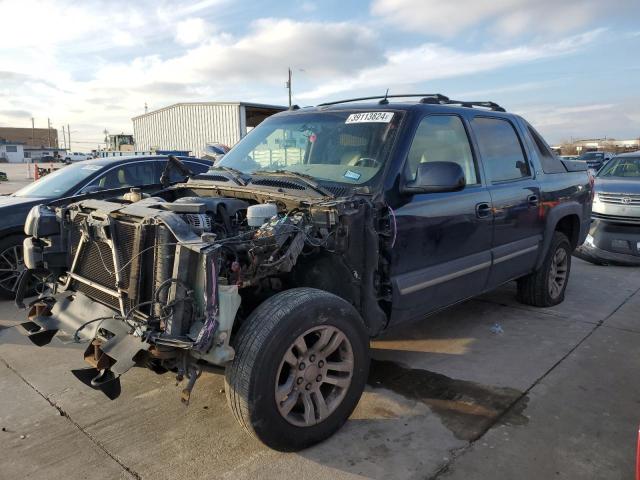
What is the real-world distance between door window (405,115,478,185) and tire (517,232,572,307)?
68.1 inches

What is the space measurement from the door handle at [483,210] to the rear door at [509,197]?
0.11 meters

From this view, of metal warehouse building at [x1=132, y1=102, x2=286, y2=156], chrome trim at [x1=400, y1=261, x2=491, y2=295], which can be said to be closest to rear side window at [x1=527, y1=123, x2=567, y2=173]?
chrome trim at [x1=400, y1=261, x2=491, y2=295]

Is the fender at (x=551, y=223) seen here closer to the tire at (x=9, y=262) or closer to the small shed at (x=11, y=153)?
the tire at (x=9, y=262)

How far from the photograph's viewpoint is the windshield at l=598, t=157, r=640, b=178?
9000 mm

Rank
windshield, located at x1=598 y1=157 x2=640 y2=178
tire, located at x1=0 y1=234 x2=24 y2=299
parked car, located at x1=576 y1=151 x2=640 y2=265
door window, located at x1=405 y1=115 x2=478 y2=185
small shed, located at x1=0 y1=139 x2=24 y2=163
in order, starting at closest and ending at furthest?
door window, located at x1=405 y1=115 x2=478 y2=185 → tire, located at x1=0 y1=234 x2=24 y2=299 → parked car, located at x1=576 y1=151 x2=640 y2=265 → windshield, located at x1=598 y1=157 x2=640 y2=178 → small shed, located at x1=0 y1=139 x2=24 y2=163

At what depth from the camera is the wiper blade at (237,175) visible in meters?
3.73

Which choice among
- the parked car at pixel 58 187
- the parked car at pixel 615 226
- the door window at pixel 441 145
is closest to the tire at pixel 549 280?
the door window at pixel 441 145

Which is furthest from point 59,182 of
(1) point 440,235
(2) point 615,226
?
(2) point 615,226

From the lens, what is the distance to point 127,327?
278 cm

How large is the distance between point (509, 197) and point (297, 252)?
237 cm

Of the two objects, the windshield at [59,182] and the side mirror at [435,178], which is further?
the windshield at [59,182]

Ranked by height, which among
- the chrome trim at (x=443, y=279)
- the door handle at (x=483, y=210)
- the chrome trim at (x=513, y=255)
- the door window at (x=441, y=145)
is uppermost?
the door window at (x=441, y=145)

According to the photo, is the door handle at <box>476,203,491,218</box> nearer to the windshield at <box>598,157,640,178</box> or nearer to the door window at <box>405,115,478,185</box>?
the door window at <box>405,115,478,185</box>

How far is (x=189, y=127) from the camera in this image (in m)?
27.5
